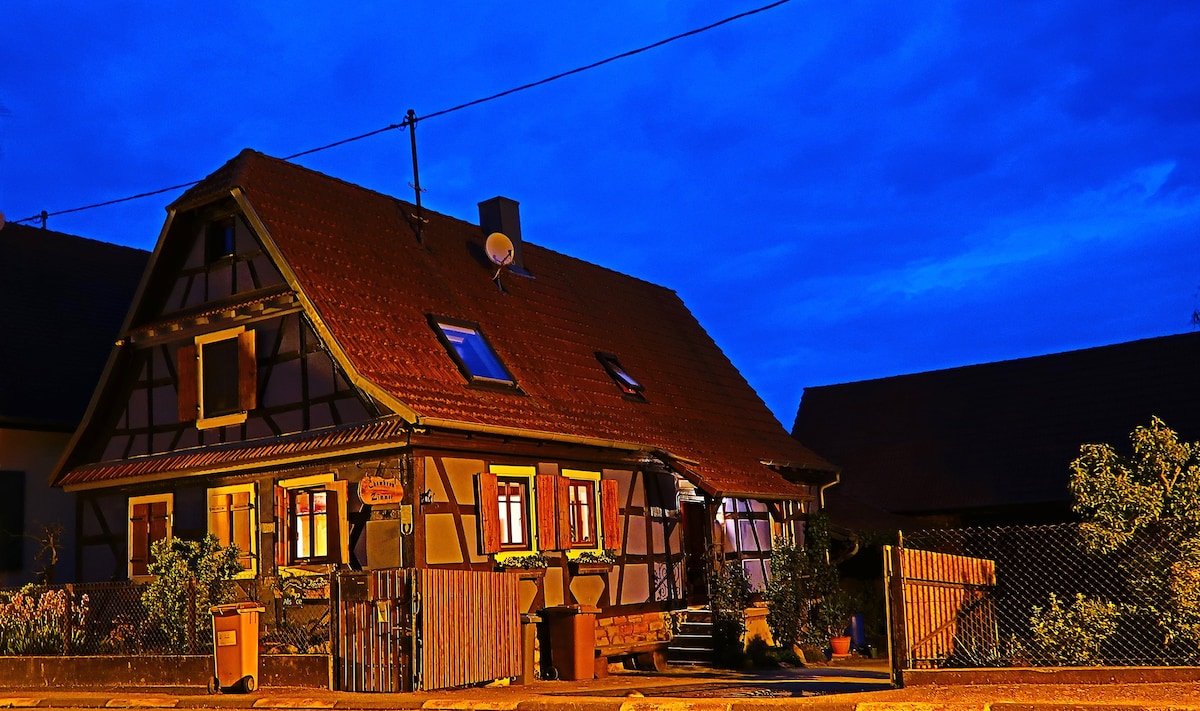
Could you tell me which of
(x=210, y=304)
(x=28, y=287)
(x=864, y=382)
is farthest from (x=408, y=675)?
(x=864, y=382)

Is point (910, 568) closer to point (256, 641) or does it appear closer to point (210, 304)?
point (256, 641)

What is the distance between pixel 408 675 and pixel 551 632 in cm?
323

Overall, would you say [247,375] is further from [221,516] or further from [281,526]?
[281,526]

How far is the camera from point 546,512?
19.0 meters

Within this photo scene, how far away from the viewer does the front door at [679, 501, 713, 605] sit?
2316cm

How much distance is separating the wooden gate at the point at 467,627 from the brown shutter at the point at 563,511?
7.61 feet

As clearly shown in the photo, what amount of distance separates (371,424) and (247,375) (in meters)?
2.90

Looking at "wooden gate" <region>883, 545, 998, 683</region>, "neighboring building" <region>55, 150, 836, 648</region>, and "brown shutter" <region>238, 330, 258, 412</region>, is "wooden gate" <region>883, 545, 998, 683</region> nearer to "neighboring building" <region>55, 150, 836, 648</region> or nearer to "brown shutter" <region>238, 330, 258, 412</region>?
"neighboring building" <region>55, 150, 836, 648</region>

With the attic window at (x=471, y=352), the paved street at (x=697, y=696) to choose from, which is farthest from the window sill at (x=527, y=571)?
the attic window at (x=471, y=352)

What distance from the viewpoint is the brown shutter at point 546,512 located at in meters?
18.9

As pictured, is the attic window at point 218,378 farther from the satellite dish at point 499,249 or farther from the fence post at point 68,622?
the satellite dish at point 499,249

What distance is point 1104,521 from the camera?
13086 mm

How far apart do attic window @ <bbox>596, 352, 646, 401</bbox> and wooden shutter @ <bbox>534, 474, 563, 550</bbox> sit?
458 centimetres

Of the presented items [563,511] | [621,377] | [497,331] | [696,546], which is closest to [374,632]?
[563,511]
